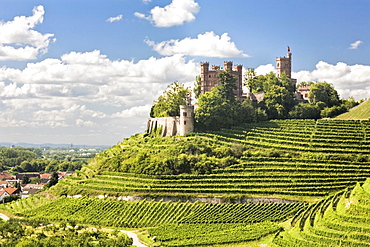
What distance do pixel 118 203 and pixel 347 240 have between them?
32445mm

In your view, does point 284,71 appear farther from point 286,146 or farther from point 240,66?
point 286,146

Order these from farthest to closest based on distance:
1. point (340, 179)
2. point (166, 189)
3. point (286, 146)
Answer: point (286, 146) → point (166, 189) → point (340, 179)

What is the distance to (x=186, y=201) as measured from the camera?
6606cm

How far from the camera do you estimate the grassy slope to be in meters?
81.2

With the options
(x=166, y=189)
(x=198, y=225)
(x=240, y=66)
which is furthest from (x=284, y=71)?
(x=198, y=225)

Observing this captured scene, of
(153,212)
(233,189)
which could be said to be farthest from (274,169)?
(153,212)

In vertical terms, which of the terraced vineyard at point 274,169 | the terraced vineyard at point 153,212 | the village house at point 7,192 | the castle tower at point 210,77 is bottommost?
the village house at point 7,192

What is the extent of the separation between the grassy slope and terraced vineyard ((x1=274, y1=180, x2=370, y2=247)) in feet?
90.7

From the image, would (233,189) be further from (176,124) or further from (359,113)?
(359,113)

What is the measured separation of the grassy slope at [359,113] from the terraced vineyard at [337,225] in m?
27.6

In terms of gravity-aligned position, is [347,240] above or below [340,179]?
below

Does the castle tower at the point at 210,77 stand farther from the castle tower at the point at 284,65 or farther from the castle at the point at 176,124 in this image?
the castle tower at the point at 284,65

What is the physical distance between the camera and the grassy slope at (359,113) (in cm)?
8124

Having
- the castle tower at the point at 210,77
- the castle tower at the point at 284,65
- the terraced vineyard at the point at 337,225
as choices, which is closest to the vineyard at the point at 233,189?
the terraced vineyard at the point at 337,225
